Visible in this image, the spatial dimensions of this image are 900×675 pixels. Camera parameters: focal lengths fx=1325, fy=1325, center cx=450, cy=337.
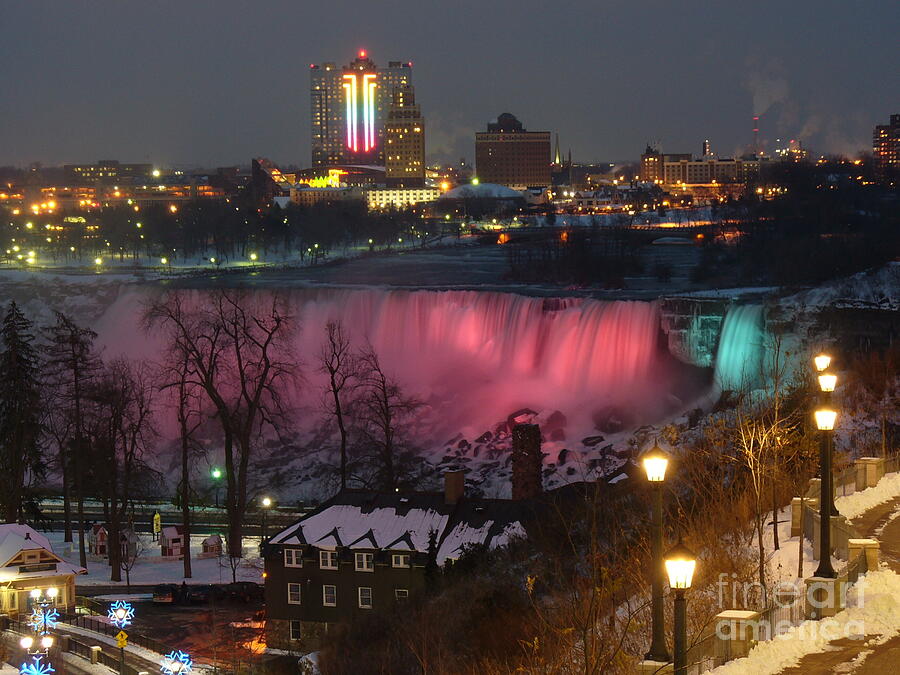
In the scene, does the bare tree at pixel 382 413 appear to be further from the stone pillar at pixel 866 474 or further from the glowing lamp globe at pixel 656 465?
the glowing lamp globe at pixel 656 465

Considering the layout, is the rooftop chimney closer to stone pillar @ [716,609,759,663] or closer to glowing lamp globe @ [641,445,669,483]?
stone pillar @ [716,609,759,663]

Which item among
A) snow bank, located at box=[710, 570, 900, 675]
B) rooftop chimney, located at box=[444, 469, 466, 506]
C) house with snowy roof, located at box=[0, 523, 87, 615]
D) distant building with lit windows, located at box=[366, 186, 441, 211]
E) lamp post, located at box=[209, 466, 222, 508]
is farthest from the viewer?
distant building with lit windows, located at box=[366, 186, 441, 211]

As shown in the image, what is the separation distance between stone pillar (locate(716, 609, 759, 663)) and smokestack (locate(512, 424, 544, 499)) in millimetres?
20609

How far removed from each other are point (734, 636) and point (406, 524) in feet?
55.5

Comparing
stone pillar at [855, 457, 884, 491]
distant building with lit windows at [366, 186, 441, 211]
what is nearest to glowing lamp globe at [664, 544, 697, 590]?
stone pillar at [855, 457, 884, 491]

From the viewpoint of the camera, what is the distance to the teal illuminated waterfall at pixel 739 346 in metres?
48.9

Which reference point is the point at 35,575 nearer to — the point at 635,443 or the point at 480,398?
the point at 635,443

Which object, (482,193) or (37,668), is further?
(482,193)

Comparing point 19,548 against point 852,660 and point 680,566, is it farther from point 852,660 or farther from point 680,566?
point 680,566

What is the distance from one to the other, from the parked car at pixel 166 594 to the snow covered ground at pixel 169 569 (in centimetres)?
115

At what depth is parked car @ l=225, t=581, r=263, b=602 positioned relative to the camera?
33.3 metres

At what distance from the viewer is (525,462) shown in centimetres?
3453

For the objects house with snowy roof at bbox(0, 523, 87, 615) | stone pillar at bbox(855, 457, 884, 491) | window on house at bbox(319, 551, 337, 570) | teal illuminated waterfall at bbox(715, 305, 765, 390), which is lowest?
house with snowy roof at bbox(0, 523, 87, 615)

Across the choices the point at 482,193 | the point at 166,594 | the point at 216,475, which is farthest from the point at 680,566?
the point at 482,193
